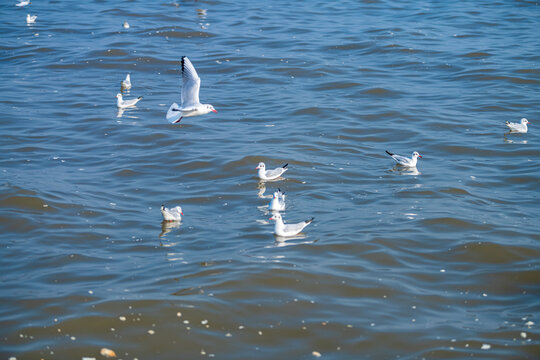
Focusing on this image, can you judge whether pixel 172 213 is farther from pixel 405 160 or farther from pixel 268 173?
pixel 405 160

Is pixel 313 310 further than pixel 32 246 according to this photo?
No

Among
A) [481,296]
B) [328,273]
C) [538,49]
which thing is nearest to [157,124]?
[328,273]

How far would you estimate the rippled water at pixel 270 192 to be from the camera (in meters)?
9.13

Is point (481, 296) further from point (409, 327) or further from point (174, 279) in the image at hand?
point (174, 279)

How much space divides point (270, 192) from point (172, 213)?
2496 millimetres

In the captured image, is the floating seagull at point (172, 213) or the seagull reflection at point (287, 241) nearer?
the seagull reflection at point (287, 241)

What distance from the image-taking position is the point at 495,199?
13.8 metres

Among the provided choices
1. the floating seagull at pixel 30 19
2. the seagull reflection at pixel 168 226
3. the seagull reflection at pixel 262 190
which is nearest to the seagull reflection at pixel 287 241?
the seagull reflection at pixel 168 226

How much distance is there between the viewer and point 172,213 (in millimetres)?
12602

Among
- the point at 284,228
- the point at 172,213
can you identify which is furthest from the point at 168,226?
the point at 284,228

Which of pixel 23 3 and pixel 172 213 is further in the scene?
pixel 23 3

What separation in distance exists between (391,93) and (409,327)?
12908 millimetres

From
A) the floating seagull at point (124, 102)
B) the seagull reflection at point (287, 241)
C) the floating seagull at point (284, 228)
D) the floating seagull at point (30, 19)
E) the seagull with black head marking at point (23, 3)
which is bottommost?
the seagull reflection at point (287, 241)

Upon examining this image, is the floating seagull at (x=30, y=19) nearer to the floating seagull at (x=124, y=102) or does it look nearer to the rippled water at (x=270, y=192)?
the rippled water at (x=270, y=192)
